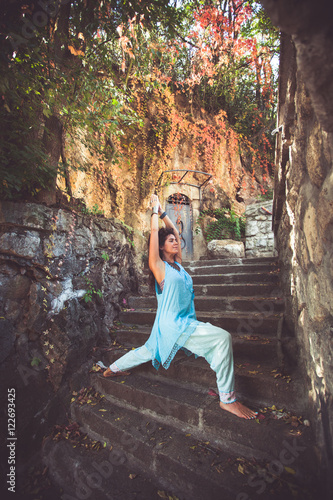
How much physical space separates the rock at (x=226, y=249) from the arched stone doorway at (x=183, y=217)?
168 centimetres

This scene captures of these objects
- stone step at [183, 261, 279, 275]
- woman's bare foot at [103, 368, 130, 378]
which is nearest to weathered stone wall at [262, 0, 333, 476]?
woman's bare foot at [103, 368, 130, 378]

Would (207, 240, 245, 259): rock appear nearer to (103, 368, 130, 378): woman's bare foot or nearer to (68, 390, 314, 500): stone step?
(103, 368, 130, 378): woman's bare foot

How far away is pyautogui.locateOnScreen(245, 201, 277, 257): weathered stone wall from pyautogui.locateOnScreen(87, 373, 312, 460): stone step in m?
5.19

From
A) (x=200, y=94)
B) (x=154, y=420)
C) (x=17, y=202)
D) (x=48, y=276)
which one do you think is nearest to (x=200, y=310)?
(x=154, y=420)

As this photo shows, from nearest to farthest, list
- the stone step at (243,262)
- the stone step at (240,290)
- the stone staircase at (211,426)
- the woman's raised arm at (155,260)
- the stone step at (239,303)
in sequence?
the stone staircase at (211,426) → the woman's raised arm at (155,260) → the stone step at (239,303) → the stone step at (240,290) → the stone step at (243,262)

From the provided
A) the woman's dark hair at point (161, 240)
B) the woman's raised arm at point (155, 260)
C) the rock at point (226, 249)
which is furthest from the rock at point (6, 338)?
the rock at point (226, 249)

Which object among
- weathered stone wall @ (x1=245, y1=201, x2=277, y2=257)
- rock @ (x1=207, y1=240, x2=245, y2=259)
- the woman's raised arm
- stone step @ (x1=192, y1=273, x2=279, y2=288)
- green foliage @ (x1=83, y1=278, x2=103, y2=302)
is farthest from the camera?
rock @ (x1=207, y1=240, x2=245, y2=259)

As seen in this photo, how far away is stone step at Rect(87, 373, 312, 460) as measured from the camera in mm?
1681

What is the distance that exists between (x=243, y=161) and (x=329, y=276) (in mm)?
11029

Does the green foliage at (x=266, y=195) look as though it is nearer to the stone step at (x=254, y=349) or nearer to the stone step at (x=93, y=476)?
the stone step at (x=254, y=349)

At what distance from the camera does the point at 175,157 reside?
29.1ft

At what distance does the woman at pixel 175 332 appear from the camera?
1.89m

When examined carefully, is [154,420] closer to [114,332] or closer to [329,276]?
[114,332]

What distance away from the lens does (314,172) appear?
119 cm
